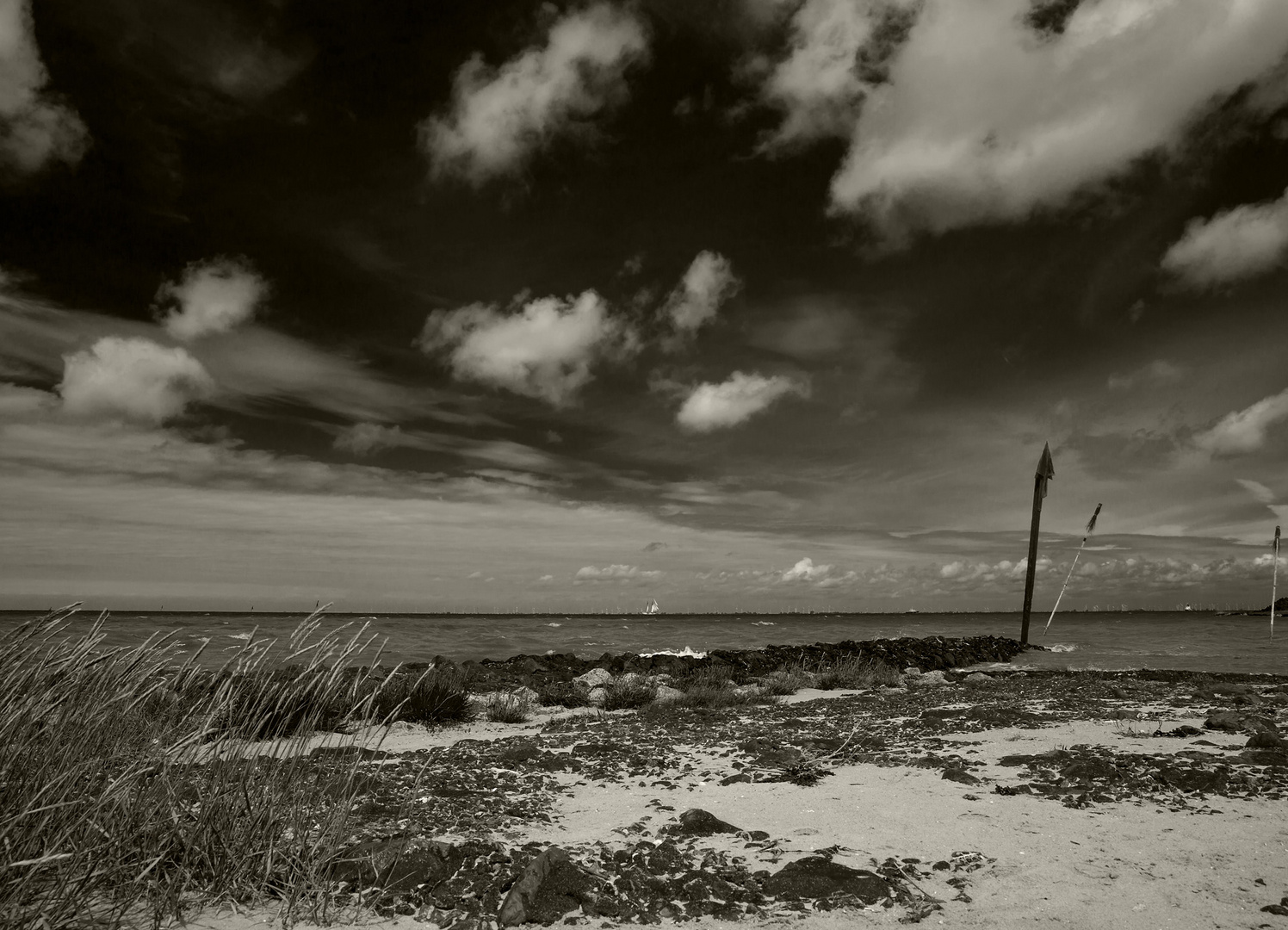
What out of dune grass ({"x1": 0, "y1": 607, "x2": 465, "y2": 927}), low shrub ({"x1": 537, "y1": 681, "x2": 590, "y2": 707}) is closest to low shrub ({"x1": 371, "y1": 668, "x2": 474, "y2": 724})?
low shrub ({"x1": 537, "y1": 681, "x2": 590, "y2": 707})

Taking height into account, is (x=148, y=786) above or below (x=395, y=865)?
above

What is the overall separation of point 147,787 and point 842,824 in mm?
4311

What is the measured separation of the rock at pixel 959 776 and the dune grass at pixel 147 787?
5.05 m

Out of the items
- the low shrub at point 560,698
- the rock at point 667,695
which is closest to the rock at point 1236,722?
the rock at point 667,695

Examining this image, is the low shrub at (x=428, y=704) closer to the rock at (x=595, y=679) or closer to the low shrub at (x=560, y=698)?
the low shrub at (x=560, y=698)

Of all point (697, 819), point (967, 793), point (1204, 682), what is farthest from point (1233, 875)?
point (1204, 682)

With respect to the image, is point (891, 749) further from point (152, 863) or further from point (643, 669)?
point (643, 669)

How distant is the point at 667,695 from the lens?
1255 cm

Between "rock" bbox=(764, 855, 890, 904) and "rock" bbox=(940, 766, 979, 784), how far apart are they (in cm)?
253

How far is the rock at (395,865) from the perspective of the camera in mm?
3889

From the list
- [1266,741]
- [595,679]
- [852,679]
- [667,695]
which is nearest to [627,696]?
[667,695]

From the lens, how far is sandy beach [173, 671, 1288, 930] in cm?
386

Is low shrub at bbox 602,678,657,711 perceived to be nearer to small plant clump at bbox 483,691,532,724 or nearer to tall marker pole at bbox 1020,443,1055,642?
small plant clump at bbox 483,691,532,724

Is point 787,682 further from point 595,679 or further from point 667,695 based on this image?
point 595,679
